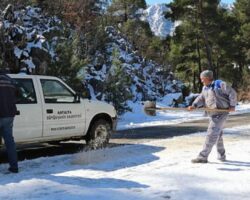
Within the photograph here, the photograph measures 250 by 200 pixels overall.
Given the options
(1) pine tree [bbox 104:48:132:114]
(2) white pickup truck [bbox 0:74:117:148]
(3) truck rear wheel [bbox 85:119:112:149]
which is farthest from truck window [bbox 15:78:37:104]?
(1) pine tree [bbox 104:48:132:114]

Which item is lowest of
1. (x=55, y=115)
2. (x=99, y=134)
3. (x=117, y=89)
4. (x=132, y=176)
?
(x=132, y=176)

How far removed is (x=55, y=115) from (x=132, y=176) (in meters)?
3.38

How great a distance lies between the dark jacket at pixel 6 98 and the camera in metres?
9.08

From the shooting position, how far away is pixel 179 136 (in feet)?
49.1

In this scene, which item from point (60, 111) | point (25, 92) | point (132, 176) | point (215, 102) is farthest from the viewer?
point (60, 111)

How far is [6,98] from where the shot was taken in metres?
9.12

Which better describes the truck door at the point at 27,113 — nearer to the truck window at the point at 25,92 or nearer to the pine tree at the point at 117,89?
the truck window at the point at 25,92

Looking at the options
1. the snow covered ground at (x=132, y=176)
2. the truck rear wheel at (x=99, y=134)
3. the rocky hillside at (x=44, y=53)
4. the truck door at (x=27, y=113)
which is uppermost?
the rocky hillside at (x=44, y=53)

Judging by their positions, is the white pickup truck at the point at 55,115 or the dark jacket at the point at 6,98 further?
the white pickup truck at the point at 55,115

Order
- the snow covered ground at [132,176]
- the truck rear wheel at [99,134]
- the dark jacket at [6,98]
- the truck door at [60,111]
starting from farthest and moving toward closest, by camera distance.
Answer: the truck rear wheel at [99,134] → the truck door at [60,111] → the dark jacket at [6,98] → the snow covered ground at [132,176]

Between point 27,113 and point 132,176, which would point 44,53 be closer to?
point 27,113

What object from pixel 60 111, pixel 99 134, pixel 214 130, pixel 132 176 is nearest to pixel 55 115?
pixel 60 111

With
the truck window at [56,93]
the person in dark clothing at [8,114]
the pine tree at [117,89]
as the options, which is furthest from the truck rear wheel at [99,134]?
the pine tree at [117,89]

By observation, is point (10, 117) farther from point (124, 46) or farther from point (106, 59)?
point (124, 46)
